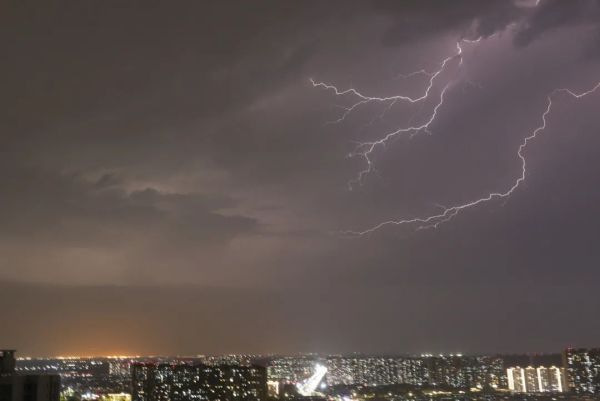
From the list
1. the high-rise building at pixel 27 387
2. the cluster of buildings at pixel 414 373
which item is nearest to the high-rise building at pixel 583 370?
the cluster of buildings at pixel 414 373

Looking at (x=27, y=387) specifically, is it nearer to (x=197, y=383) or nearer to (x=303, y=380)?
(x=197, y=383)

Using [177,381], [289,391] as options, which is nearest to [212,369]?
[177,381]

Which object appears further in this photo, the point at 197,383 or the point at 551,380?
the point at 551,380

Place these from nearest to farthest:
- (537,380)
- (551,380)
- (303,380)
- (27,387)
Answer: (27,387) → (303,380) → (551,380) → (537,380)

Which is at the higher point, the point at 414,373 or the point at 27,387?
the point at 27,387

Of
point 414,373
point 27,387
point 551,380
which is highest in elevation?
point 27,387

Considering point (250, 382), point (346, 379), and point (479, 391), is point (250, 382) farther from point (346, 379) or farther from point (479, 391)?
point (346, 379)

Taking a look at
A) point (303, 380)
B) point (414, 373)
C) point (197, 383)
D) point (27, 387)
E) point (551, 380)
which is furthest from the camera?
point (414, 373)

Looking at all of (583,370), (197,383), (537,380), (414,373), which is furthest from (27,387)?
(414,373)
